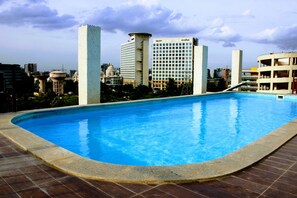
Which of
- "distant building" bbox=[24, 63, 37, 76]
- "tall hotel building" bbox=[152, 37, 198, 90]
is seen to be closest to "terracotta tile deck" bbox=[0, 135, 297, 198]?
"tall hotel building" bbox=[152, 37, 198, 90]

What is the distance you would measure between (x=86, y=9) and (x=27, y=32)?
4123 mm

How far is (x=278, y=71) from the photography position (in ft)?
128

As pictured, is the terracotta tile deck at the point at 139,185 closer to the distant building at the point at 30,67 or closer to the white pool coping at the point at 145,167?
the white pool coping at the point at 145,167

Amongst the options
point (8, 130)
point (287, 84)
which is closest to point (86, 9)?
point (8, 130)

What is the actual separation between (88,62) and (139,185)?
6.99 meters

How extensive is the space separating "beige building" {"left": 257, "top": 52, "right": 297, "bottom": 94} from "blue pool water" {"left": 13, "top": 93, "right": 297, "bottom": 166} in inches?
1276

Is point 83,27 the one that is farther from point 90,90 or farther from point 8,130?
point 8,130

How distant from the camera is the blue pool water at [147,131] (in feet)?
14.9

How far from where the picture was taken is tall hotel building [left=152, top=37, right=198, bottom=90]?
104 m

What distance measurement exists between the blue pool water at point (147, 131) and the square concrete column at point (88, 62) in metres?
0.87

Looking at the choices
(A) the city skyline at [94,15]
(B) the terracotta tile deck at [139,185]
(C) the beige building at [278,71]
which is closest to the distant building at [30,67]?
(C) the beige building at [278,71]

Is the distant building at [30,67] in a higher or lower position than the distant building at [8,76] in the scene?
higher

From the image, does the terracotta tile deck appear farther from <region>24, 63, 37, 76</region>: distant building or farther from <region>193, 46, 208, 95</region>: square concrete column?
<region>24, 63, 37, 76</region>: distant building

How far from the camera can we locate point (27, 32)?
1120 cm
